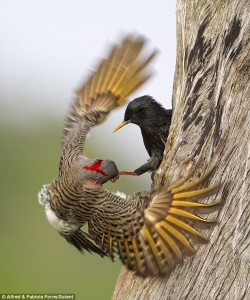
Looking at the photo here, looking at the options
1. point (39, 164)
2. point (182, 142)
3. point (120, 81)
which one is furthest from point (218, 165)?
point (39, 164)

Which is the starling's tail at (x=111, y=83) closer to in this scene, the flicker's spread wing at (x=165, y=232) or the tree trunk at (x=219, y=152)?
the tree trunk at (x=219, y=152)

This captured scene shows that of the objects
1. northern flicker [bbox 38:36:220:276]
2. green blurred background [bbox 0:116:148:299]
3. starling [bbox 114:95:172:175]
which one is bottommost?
green blurred background [bbox 0:116:148:299]

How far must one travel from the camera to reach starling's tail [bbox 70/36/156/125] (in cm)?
903

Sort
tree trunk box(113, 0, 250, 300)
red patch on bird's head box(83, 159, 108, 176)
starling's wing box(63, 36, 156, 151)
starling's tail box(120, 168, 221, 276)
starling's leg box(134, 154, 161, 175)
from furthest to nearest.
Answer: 1. starling's leg box(134, 154, 161, 175)
2. starling's wing box(63, 36, 156, 151)
3. red patch on bird's head box(83, 159, 108, 176)
4. tree trunk box(113, 0, 250, 300)
5. starling's tail box(120, 168, 221, 276)

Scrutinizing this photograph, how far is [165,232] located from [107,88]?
1951 mm

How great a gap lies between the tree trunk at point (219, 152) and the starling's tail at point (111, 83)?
977 millimetres

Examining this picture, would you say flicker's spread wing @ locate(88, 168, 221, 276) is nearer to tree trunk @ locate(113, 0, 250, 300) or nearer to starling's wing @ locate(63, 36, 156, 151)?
tree trunk @ locate(113, 0, 250, 300)

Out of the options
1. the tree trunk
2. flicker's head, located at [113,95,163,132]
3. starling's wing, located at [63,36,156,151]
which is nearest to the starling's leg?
flicker's head, located at [113,95,163,132]

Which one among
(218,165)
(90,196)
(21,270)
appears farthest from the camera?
(21,270)

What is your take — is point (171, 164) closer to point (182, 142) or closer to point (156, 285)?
point (182, 142)

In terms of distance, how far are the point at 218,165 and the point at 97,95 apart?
1.89m

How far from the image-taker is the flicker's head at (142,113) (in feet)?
32.3

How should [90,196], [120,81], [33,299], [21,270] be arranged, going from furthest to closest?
1. [21,270]
2. [33,299]
3. [120,81]
4. [90,196]

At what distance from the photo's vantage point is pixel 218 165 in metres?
7.73
